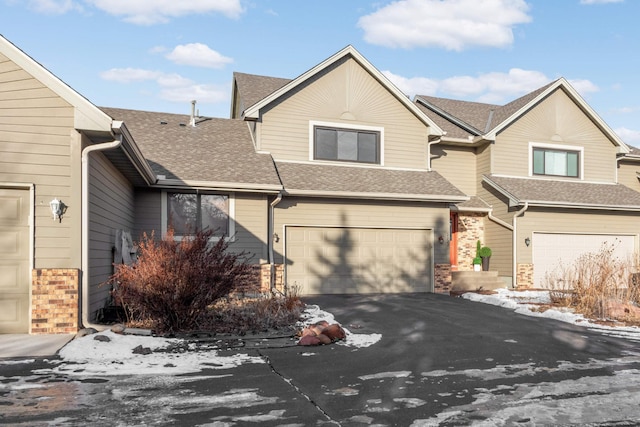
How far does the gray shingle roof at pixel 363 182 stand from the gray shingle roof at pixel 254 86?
2961 millimetres

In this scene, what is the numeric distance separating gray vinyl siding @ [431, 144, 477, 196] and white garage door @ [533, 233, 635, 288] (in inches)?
123

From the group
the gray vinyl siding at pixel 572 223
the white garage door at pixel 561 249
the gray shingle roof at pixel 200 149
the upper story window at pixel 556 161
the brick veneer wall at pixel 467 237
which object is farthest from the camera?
the upper story window at pixel 556 161

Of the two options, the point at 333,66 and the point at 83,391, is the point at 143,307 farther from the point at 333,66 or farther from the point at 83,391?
the point at 333,66

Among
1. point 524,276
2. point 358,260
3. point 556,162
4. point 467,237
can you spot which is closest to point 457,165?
point 467,237

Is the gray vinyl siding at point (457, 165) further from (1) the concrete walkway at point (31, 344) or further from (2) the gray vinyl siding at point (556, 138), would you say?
(1) the concrete walkway at point (31, 344)

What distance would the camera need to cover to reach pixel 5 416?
468 centimetres

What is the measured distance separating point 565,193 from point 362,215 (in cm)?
806

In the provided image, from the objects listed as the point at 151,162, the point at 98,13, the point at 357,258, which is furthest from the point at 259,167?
the point at 98,13

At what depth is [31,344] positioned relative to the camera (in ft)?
25.3

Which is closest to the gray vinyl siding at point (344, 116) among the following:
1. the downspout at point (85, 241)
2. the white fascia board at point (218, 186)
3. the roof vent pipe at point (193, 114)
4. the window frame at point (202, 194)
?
the white fascia board at point (218, 186)

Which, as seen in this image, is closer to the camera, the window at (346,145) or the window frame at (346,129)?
→ the window frame at (346,129)

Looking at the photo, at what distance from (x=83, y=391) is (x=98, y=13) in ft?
41.3

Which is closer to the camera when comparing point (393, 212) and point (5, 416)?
point (5, 416)

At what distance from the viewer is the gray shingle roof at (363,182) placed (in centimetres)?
1505
